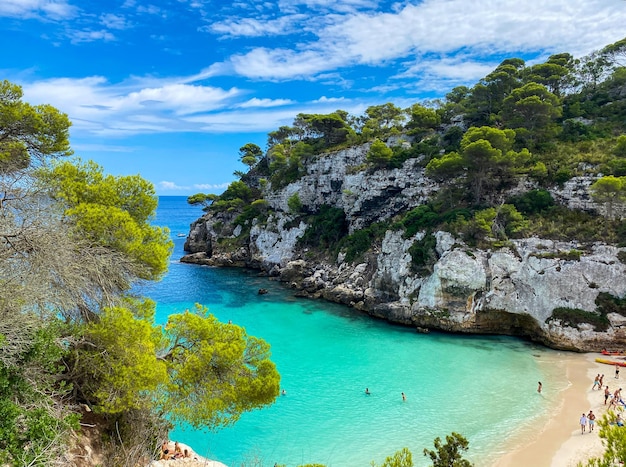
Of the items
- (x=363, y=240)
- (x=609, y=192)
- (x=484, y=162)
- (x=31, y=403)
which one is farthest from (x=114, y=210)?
(x=363, y=240)

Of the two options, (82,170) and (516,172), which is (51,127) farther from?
(516,172)

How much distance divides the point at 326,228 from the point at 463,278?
64.9 ft

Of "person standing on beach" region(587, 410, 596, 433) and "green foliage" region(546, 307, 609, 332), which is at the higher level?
"green foliage" region(546, 307, 609, 332)

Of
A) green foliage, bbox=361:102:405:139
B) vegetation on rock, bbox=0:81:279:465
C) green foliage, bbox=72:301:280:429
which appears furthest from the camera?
green foliage, bbox=361:102:405:139

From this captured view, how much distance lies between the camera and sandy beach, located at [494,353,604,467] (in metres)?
12.8

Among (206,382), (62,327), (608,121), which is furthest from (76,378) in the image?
(608,121)

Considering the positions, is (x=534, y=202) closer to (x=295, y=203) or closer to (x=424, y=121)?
(x=424, y=121)

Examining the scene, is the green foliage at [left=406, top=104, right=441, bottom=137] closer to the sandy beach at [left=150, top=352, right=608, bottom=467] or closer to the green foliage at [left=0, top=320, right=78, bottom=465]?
the sandy beach at [left=150, top=352, right=608, bottom=467]

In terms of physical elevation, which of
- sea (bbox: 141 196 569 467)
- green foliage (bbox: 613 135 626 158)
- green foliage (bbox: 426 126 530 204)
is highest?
green foliage (bbox: 613 135 626 158)

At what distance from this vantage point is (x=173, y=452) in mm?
11070

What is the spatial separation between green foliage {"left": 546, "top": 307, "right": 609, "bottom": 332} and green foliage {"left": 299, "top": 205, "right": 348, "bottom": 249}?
22778mm

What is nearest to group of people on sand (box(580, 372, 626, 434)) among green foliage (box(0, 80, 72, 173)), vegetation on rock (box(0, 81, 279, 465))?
vegetation on rock (box(0, 81, 279, 465))

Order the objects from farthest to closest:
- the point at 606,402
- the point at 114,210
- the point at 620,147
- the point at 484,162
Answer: the point at 484,162 < the point at 620,147 < the point at 606,402 < the point at 114,210

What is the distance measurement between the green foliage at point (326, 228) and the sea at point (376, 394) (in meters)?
14.1
